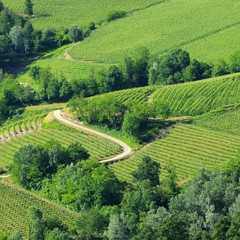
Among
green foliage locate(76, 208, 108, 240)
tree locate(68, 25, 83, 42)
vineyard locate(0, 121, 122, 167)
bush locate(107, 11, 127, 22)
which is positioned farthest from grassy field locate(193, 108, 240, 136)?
bush locate(107, 11, 127, 22)

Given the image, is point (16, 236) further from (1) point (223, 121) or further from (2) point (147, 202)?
(1) point (223, 121)

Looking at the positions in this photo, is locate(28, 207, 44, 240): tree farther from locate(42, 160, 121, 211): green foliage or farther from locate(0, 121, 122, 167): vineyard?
locate(0, 121, 122, 167): vineyard

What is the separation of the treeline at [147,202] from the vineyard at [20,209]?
5.40 ft

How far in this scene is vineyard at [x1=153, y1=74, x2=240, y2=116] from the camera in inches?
5349

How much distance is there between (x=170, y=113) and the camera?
13525 cm

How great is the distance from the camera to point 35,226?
10300cm

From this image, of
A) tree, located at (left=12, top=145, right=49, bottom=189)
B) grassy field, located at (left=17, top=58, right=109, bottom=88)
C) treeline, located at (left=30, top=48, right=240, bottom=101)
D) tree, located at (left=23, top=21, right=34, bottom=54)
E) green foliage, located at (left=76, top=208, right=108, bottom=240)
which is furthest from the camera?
tree, located at (left=23, top=21, right=34, bottom=54)

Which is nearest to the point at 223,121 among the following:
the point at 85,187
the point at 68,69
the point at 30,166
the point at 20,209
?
the point at 85,187

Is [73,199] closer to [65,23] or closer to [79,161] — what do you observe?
[79,161]

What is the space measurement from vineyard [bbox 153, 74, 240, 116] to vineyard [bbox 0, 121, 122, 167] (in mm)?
13420

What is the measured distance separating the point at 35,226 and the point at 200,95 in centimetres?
4662

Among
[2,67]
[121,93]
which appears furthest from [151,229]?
[2,67]

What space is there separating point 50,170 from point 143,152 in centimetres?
1416

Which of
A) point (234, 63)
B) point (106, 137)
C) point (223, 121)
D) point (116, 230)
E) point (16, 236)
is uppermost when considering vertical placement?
point (234, 63)
